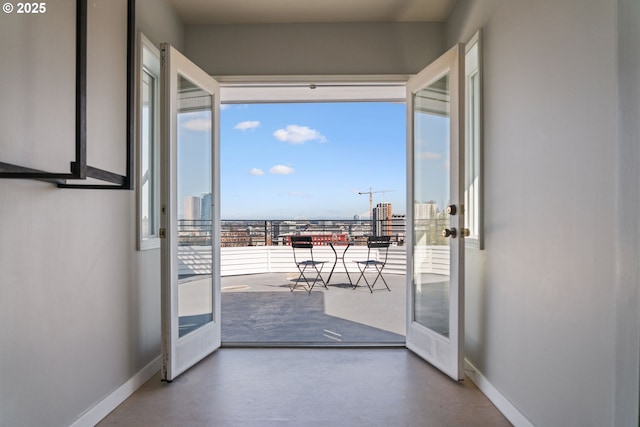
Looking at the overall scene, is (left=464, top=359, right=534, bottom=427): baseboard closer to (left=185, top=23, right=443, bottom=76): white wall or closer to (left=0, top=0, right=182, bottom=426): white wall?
(left=0, top=0, right=182, bottom=426): white wall

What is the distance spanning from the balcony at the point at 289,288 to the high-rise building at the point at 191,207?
0.19ft

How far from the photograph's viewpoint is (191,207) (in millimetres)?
2895

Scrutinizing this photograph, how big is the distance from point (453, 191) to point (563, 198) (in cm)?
94

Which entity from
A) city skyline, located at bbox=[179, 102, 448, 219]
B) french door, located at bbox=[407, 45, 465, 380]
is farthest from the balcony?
city skyline, located at bbox=[179, 102, 448, 219]

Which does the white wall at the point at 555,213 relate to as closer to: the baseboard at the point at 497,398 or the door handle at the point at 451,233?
the baseboard at the point at 497,398

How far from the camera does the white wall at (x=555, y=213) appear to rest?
1330 mm

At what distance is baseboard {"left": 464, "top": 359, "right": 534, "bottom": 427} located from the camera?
1.95 metres

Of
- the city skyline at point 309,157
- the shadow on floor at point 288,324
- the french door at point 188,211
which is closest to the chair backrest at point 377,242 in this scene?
the shadow on floor at point 288,324

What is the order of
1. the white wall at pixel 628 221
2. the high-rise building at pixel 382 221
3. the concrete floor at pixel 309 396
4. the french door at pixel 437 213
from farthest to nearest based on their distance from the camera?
1. the high-rise building at pixel 382 221
2. the french door at pixel 437 213
3. the concrete floor at pixel 309 396
4. the white wall at pixel 628 221

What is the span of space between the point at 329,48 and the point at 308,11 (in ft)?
1.05

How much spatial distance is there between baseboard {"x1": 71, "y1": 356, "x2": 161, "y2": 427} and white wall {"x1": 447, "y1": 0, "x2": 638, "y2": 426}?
7.07 ft

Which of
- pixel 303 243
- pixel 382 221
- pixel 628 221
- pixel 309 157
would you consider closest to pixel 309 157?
pixel 309 157

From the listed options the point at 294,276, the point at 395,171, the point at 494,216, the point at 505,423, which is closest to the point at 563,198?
the point at 494,216

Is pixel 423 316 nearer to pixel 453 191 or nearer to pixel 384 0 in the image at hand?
pixel 453 191
